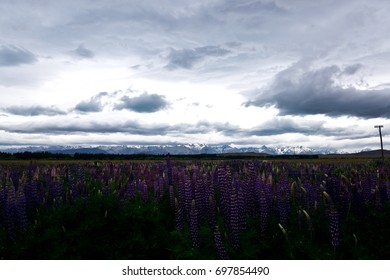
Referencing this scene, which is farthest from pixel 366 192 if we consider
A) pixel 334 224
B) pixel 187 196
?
pixel 187 196

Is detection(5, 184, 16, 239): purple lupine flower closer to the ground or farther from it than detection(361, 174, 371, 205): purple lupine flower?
closer to the ground

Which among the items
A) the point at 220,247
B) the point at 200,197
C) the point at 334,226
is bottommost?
the point at 220,247

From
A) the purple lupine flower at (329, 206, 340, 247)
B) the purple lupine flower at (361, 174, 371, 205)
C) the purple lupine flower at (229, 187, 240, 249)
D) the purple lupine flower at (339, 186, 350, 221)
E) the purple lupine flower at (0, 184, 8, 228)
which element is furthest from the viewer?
the purple lupine flower at (361, 174, 371, 205)

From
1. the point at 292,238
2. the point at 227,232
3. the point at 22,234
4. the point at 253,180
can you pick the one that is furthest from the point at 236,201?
the point at 22,234

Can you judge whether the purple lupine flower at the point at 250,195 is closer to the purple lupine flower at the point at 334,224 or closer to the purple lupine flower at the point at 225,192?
the purple lupine flower at the point at 225,192

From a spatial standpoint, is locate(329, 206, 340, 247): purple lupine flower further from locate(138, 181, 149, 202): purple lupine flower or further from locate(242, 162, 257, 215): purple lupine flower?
locate(138, 181, 149, 202): purple lupine flower

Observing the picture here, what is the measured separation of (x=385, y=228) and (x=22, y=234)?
805cm

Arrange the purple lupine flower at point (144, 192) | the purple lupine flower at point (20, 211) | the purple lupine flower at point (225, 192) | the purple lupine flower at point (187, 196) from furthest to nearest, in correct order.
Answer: the purple lupine flower at point (144, 192) < the purple lupine flower at point (20, 211) < the purple lupine flower at point (187, 196) < the purple lupine flower at point (225, 192)

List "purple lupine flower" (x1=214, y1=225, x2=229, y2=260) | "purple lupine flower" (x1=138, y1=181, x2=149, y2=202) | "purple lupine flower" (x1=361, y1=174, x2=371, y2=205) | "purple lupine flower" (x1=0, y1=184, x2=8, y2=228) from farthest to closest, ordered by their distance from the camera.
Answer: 1. "purple lupine flower" (x1=138, y1=181, x2=149, y2=202)
2. "purple lupine flower" (x1=361, y1=174, x2=371, y2=205)
3. "purple lupine flower" (x1=0, y1=184, x2=8, y2=228)
4. "purple lupine flower" (x1=214, y1=225, x2=229, y2=260)

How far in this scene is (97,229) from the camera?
7754 millimetres

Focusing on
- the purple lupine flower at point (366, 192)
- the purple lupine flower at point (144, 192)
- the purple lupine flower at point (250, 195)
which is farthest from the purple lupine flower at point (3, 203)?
the purple lupine flower at point (366, 192)

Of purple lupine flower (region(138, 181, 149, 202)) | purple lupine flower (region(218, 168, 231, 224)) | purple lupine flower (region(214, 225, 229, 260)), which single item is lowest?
purple lupine flower (region(214, 225, 229, 260))

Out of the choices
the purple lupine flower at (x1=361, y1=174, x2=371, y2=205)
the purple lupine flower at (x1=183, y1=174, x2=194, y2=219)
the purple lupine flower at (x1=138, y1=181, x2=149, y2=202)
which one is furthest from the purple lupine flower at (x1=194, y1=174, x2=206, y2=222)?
the purple lupine flower at (x1=361, y1=174, x2=371, y2=205)

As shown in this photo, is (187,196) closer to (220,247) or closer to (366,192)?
(220,247)
